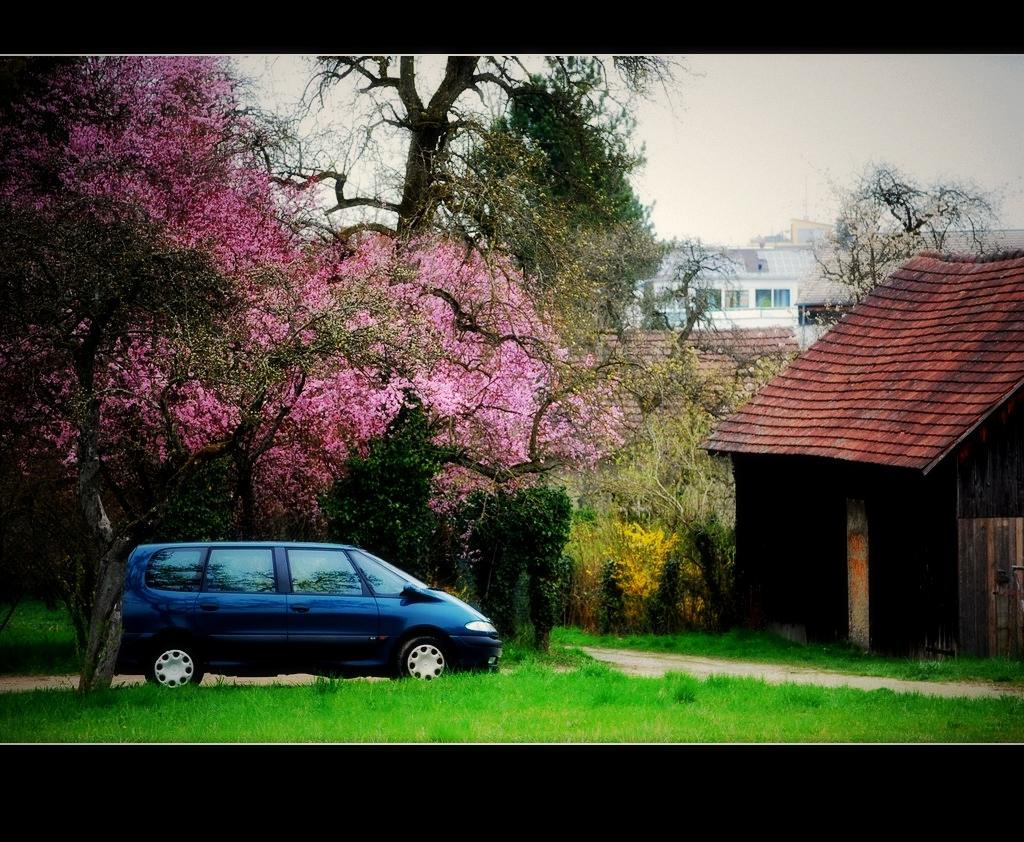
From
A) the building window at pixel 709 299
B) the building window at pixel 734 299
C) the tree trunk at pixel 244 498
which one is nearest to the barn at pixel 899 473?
the building window at pixel 709 299

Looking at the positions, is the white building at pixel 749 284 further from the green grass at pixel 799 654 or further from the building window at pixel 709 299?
the green grass at pixel 799 654

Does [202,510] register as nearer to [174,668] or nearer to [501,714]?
[174,668]

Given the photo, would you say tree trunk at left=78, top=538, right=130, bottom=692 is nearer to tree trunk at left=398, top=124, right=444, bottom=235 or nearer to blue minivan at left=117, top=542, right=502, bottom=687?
blue minivan at left=117, top=542, right=502, bottom=687

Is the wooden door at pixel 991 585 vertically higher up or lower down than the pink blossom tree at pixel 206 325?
lower down

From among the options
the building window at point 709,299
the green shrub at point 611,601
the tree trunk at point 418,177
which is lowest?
the green shrub at point 611,601

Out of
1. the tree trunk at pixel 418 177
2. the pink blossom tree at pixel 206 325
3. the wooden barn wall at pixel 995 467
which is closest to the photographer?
the pink blossom tree at pixel 206 325

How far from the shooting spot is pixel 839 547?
1752 cm

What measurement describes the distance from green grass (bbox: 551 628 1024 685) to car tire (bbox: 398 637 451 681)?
5.20m

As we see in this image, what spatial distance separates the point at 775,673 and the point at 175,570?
7.17 m

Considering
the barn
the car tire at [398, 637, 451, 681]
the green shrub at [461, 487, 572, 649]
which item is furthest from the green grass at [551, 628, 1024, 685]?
the car tire at [398, 637, 451, 681]

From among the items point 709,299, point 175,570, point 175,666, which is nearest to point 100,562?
point 175,570

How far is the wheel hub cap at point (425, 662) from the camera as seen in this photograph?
12031mm
